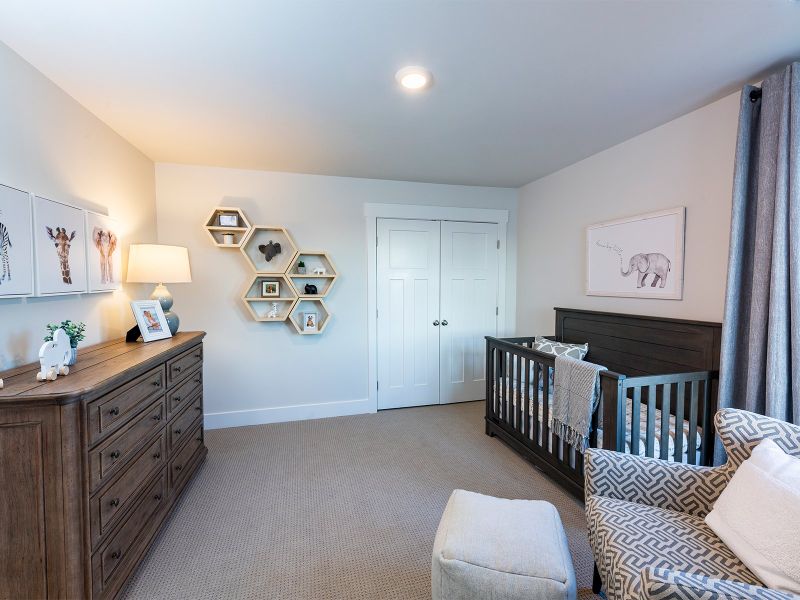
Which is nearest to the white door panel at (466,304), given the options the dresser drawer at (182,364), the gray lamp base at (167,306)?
the dresser drawer at (182,364)

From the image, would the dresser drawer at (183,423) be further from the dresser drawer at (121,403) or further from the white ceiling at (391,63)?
the white ceiling at (391,63)

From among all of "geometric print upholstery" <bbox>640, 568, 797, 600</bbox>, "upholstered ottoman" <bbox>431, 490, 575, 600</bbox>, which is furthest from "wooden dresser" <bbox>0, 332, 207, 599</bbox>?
"geometric print upholstery" <bbox>640, 568, 797, 600</bbox>

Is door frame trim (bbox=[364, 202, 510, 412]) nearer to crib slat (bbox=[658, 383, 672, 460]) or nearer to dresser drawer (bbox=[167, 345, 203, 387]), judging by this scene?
dresser drawer (bbox=[167, 345, 203, 387])

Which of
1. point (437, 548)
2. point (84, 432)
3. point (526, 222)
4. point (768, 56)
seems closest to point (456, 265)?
point (526, 222)

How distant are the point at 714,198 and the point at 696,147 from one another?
0.35 m

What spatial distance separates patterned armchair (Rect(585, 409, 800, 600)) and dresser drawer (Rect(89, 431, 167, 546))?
1.81 metres

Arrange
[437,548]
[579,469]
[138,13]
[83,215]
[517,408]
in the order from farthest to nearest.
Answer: [517,408]
[579,469]
[83,215]
[138,13]
[437,548]

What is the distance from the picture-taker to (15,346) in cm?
166

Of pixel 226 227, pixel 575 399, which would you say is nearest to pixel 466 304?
pixel 575 399

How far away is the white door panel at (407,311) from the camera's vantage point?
12.6 feet

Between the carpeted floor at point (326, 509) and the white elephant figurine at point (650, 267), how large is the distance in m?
1.53

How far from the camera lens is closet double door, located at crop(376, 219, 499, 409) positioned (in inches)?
152

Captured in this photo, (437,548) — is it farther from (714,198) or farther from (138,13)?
(714,198)

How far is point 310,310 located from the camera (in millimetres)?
3611
